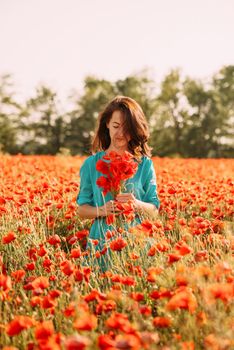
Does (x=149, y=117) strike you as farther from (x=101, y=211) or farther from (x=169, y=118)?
(x=101, y=211)

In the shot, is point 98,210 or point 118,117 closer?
point 98,210

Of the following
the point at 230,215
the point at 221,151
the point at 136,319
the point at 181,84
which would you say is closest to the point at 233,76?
the point at 181,84

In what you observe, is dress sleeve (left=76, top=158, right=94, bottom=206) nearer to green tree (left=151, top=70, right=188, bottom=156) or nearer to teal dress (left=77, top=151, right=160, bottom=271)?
teal dress (left=77, top=151, right=160, bottom=271)

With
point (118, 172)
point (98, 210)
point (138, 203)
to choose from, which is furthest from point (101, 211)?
point (118, 172)

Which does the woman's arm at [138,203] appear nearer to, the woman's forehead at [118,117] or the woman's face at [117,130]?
the woman's face at [117,130]

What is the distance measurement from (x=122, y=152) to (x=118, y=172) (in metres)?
0.69

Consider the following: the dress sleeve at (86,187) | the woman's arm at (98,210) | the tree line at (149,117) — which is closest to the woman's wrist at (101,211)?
the woman's arm at (98,210)

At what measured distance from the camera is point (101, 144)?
4.20m

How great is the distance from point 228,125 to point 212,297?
33.8 meters

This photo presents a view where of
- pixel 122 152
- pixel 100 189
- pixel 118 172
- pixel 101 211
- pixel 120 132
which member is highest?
pixel 120 132

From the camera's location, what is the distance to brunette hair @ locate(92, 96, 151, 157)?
3.84 metres

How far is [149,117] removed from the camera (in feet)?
121

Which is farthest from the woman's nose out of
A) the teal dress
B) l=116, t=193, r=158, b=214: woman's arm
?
l=116, t=193, r=158, b=214: woman's arm

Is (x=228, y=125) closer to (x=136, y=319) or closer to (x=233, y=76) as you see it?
(x=233, y=76)
